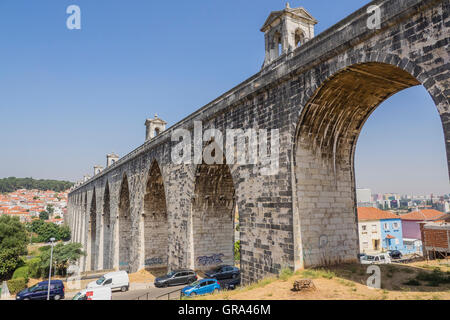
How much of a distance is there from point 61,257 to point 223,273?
71.5ft

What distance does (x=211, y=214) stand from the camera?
60.6 ft

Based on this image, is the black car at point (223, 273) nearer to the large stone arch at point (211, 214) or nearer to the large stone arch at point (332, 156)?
the large stone arch at point (211, 214)

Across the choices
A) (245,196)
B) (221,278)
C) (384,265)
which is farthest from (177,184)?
(384,265)

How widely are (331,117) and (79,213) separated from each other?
55998mm

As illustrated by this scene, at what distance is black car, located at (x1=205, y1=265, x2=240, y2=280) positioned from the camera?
17828 millimetres

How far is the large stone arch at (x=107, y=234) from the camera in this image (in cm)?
3234

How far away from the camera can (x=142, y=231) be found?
80.4 feet

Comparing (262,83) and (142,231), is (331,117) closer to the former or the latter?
(262,83)

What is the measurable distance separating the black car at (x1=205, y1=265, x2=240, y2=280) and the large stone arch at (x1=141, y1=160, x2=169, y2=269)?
6.96 meters

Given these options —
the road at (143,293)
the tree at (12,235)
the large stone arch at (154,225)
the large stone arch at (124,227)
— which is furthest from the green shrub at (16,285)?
the road at (143,293)

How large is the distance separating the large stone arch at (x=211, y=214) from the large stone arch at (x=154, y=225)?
6461mm

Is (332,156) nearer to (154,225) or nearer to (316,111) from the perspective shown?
(316,111)

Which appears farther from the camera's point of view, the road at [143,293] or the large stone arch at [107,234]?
the large stone arch at [107,234]
